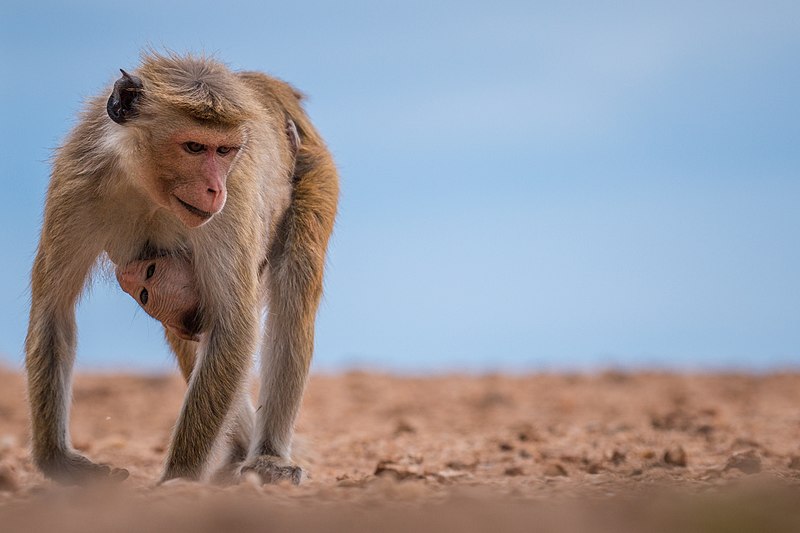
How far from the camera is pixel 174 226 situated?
25.0ft

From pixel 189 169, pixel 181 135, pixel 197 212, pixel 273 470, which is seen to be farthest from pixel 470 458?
pixel 181 135

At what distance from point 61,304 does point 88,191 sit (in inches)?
33.6

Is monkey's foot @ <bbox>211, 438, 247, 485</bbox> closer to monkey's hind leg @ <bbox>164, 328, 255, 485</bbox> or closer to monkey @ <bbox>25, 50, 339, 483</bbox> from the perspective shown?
monkey's hind leg @ <bbox>164, 328, 255, 485</bbox>

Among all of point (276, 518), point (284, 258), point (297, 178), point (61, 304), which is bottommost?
point (276, 518)

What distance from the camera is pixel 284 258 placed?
8.52m

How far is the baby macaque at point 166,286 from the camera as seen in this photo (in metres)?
7.80

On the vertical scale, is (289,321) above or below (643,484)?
above

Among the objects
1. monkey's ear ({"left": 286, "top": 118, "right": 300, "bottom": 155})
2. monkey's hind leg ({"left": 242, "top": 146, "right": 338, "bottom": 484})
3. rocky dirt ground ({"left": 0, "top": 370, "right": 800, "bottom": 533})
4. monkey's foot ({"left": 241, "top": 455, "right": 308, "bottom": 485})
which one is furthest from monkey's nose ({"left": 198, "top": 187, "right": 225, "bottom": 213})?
monkey's foot ({"left": 241, "top": 455, "right": 308, "bottom": 485})

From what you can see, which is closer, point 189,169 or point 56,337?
point 189,169

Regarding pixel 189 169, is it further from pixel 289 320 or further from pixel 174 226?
pixel 289 320

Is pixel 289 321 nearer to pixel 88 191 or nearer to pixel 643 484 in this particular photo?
pixel 88 191

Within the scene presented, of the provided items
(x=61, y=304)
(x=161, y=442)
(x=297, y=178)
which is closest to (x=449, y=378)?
(x=161, y=442)

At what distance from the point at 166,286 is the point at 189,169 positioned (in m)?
1.04

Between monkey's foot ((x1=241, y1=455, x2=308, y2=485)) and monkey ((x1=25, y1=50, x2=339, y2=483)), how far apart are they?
0.04 ft
